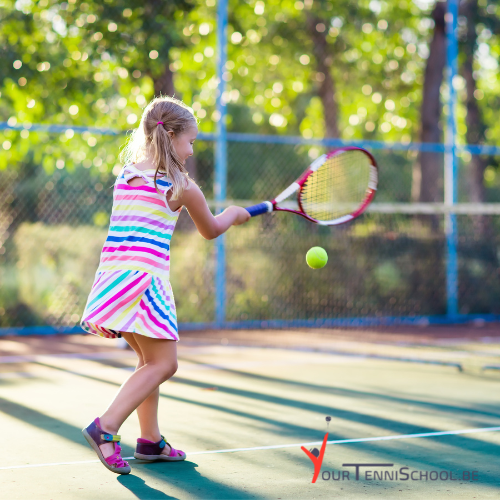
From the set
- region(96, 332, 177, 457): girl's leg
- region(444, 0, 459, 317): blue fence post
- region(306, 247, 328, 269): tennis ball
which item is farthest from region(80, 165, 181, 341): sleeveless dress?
region(444, 0, 459, 317): blue fence post

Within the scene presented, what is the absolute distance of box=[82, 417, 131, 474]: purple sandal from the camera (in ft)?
10.7

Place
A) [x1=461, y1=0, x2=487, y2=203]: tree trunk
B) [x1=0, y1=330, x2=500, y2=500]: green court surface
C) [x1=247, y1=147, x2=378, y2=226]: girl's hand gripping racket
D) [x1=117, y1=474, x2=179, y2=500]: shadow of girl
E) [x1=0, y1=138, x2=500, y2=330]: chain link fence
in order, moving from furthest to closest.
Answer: [x1=461, y1=0, x2=487, y2=203]: tree trunk → [x1=0, y1=138, x2=500, y2=330]: chain link fence → [x1=247, y1=147, x2=378, y2=226]: girl's hand gripping racket → [x1=0, y1=330, x2=500, y2=500]: green court surface → [x1=117, y1=474, x2=179, y2=500]: shadow of girl

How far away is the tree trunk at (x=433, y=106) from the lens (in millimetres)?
11914

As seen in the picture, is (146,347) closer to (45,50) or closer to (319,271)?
(319,271)

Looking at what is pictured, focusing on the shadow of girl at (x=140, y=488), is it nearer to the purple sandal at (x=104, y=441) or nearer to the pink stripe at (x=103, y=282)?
the purple sandal at (x=104, y=441)

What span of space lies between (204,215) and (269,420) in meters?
1.57

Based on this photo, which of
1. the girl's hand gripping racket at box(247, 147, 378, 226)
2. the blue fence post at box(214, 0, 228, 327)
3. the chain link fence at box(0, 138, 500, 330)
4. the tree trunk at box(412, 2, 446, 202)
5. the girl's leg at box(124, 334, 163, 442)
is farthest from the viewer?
the tree trunk at box(412, 2, 446, 202)

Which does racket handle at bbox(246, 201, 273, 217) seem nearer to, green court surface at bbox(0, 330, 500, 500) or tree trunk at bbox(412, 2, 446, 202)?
green court surface at bbox(0, 330, 500, 500)

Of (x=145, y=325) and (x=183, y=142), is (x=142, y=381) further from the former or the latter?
(x=183, y=142)

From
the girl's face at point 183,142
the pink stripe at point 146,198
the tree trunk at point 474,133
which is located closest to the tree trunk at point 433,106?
the tree trunk at point 474,133

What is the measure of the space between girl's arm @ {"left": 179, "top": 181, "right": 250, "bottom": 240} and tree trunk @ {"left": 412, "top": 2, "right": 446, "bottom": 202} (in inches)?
342

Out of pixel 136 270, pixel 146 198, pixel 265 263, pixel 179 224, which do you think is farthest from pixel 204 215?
pixel 179 224

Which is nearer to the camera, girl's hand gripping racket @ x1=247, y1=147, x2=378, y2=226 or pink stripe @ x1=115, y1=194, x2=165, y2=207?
pink stripe @ x1=115, y1=194, x2=165, y2=207

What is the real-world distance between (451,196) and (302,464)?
6.74 meters
